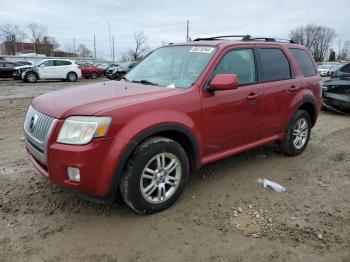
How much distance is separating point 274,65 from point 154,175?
2.60m

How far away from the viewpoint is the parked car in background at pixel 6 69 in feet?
78.5

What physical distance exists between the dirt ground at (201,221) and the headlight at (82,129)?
897 millimetres

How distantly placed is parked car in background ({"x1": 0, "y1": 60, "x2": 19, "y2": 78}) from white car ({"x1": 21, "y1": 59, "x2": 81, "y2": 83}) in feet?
6.86

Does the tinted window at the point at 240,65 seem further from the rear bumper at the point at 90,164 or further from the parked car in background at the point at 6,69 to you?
the parked car in background at the point at 6,69

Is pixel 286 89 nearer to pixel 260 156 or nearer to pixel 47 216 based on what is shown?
pixel 260 156

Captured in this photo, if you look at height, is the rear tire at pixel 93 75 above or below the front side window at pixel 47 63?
below

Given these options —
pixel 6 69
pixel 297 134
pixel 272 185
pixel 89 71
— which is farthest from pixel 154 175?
pixel 89 71

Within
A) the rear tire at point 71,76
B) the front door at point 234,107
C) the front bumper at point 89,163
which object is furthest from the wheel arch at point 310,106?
the rear tire at point 71,76

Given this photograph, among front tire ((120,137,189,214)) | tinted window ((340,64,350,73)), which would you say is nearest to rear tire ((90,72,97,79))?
tinted window ((340,64,350,73))

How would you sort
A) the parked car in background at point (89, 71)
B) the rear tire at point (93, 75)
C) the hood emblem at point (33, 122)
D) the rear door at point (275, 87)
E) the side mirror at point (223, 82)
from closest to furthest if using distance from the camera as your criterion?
the hood emblem at point (33, 122)
the side mirror at point (223, 82)
the rear door at point (275, 87)
the parked car in background at point (89, 71)
the rear tire at point (93, 75)

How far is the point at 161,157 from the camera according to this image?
145 inches

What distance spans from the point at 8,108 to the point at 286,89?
841 cm

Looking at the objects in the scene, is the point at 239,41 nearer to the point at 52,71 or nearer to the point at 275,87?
the point at 275,87

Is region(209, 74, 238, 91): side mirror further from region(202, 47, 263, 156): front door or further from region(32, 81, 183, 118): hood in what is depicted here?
region(32, 81, 183, 118): hood
